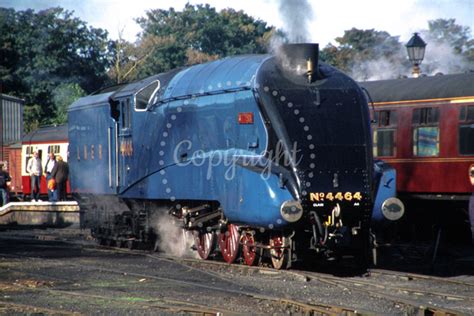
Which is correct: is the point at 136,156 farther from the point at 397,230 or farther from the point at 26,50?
the point at 26,50

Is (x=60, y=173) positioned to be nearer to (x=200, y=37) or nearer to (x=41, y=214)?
(x=41, y=214)

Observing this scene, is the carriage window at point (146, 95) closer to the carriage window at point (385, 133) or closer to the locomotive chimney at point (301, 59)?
the locomotive chimney at point (301, 59)

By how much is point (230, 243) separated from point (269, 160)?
247 centimetres

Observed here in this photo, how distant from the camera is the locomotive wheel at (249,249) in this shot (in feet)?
49.2

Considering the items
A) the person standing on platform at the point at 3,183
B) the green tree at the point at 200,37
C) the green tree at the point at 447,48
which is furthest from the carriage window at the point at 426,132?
the green tree at the point at 200,37

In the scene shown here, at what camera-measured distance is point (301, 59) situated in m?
14.4

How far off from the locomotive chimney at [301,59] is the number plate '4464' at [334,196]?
177 cm

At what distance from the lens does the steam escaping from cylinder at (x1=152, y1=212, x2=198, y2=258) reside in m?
17.6

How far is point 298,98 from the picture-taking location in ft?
46.4

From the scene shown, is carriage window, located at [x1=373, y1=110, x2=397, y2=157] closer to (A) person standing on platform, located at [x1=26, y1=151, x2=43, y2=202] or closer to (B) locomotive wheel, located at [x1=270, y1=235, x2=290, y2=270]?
(B) locomotive wheel, located at [x1=270, y1=235, x2=290, y2=270]

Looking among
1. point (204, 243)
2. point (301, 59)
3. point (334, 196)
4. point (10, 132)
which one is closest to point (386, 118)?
point (204, 243)

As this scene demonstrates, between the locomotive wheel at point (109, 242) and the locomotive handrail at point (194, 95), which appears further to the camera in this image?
the locomotive wheel at point (109, 242)

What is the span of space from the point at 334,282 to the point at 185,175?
374 cm

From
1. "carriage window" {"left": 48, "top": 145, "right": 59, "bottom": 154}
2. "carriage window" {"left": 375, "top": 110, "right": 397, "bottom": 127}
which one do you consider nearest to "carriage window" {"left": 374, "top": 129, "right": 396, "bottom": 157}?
"carriage window" {"left": 375, "top": 110, "right": 397, "bottom": 127}
